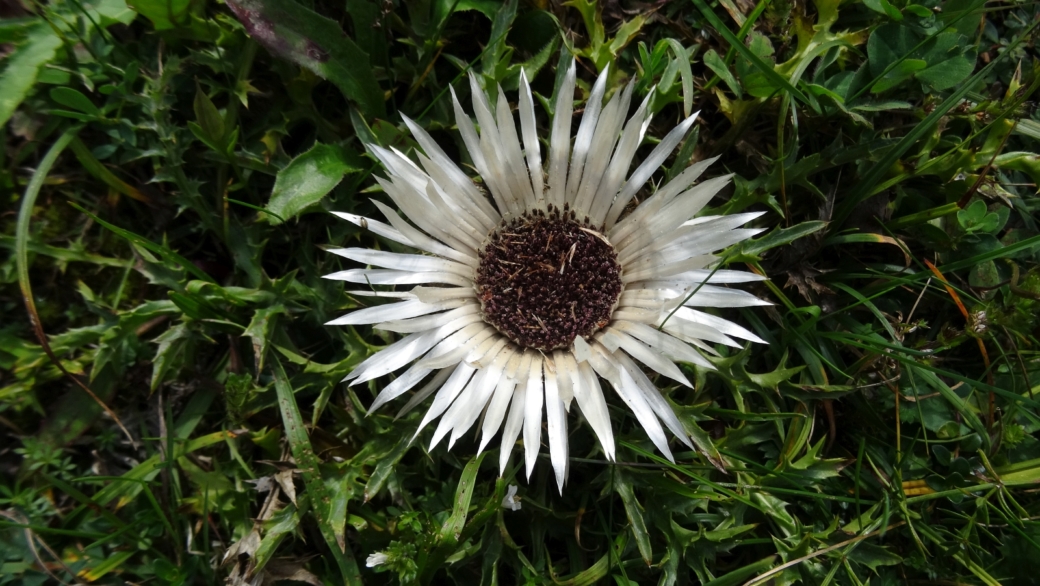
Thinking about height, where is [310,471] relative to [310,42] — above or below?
below

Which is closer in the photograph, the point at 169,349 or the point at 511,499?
the point at 511,499

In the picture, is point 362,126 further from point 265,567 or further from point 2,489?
point 2,489

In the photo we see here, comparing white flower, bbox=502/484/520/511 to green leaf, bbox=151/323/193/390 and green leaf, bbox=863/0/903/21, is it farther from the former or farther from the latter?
green leaf, bbox=863/0/903/21

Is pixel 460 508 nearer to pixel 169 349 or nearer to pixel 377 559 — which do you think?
pixel 377 559

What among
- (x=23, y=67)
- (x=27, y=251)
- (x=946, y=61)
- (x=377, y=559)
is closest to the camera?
(x=377, y=559)

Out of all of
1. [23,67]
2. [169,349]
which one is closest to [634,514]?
[169,349]

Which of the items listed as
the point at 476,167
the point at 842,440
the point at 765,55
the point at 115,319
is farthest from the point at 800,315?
the point at 115,319
